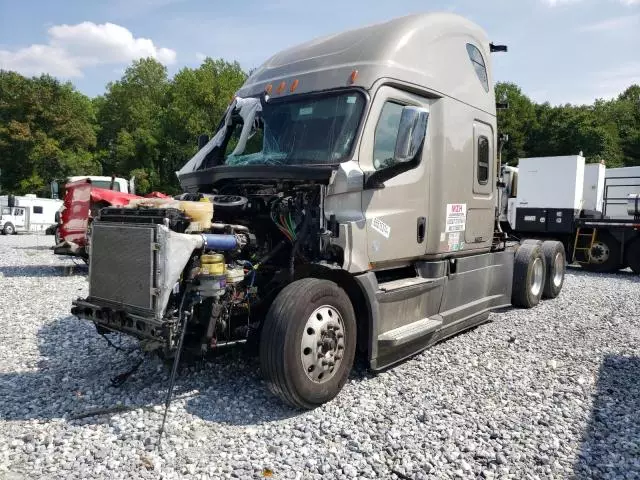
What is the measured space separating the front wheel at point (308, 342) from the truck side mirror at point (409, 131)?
1.33 m

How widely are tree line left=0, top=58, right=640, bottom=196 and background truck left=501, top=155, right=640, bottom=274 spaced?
19.5 m

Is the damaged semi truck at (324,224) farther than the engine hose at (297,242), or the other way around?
the engine hose at (297,242)

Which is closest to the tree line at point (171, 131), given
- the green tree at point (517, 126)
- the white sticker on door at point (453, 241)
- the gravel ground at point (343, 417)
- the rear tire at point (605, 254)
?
the green tree at point (517, 126)

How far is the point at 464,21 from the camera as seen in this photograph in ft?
21.2

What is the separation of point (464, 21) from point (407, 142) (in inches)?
113

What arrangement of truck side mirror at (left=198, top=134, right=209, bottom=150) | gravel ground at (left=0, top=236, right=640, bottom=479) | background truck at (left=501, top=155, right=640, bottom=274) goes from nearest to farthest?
1. gravel ground at (left=0, top=236, right=640, bottom=479)
2. truck side mirror at (left=198, top=134, right=209, bottom=150)
3. background truck at (left=501, top=155, right=640, bottom=274)

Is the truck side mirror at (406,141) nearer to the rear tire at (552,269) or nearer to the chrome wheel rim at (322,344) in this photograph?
the chrome wheel rim at (322,344)

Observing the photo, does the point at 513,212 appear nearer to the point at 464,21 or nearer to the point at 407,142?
the point at 464,21

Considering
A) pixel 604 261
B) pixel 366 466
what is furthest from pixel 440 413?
pixel 604 261

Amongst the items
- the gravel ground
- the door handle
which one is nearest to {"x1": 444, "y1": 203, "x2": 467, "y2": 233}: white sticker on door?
the door handle

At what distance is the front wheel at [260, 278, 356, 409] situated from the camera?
396cm

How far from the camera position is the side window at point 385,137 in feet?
16.1

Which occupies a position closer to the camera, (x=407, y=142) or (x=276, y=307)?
(x=276, y=307)

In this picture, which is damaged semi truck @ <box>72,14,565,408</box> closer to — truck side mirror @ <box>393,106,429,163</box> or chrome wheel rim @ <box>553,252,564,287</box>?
truck side mirror @ <box>393,106,429,163</box>
